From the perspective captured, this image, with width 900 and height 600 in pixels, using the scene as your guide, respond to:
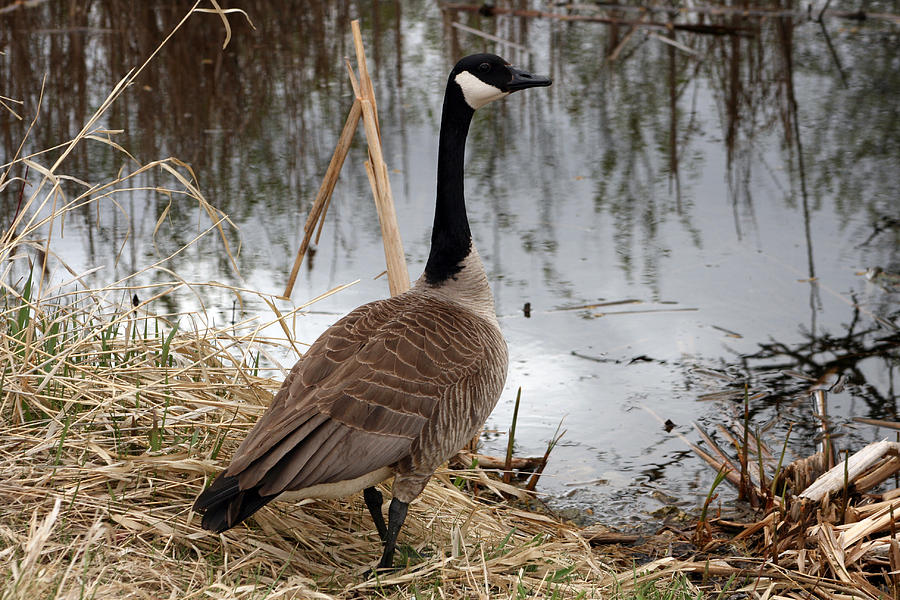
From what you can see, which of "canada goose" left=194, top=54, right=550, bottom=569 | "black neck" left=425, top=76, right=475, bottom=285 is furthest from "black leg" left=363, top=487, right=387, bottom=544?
→ "black neck" left=425, top=76, right=475, bottom=285

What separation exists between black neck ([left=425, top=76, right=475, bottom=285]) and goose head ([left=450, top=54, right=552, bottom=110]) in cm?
4

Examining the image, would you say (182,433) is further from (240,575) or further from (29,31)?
(29,31)

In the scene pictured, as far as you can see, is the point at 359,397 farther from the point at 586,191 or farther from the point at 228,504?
the point at 586,191

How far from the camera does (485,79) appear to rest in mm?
3816

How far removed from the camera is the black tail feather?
109 inches

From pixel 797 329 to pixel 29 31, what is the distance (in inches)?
326

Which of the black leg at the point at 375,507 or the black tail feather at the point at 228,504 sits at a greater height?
the black tail feather at the point at 228,504

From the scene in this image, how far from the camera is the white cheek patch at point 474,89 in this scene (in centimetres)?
382

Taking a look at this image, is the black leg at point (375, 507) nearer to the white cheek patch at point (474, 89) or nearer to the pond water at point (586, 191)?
the pond water at point (586, 191)

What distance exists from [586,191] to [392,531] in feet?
14.3

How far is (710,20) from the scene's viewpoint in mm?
10719

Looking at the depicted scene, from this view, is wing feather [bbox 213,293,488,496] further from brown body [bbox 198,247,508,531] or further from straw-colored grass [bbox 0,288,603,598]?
straw-colored grass [bbox 0,288,603,598]

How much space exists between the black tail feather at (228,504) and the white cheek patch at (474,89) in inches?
70.2

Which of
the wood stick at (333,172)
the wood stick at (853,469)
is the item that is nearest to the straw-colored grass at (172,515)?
the wood stick at (333,172)
